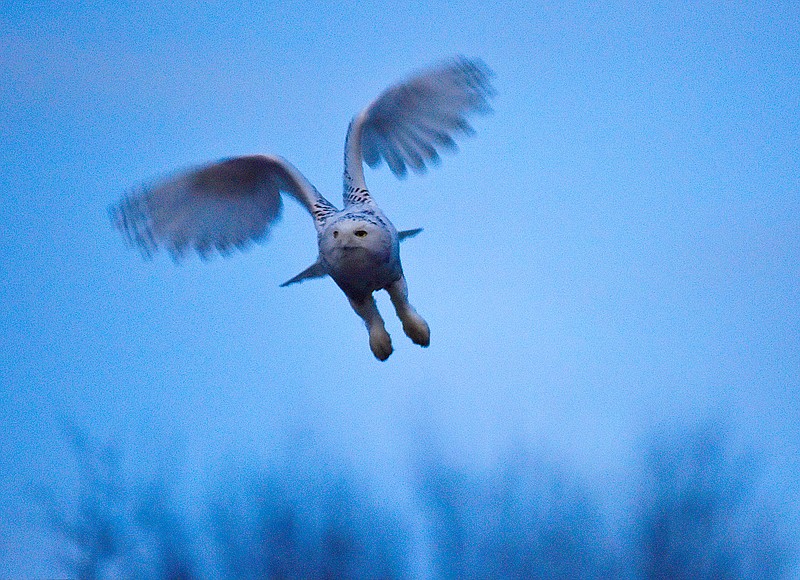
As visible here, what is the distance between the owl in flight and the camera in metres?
12.1

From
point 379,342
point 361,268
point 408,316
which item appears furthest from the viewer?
point 408,316

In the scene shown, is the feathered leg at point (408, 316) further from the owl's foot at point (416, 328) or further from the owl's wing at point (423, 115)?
the owl's wing at point (423, 115)

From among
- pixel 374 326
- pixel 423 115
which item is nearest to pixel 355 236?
pixel 374 326

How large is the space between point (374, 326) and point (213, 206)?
68.6 inches

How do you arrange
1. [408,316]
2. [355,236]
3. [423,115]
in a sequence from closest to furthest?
[355,236] < [408,316] < [423,115]

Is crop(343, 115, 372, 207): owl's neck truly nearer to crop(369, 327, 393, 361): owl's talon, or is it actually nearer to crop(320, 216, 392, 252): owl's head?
crop(320, 216, 392, 252): owl's head

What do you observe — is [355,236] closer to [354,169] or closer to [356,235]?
[356,235]

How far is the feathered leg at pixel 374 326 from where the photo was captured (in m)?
12.0

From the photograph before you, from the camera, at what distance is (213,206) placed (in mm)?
12914

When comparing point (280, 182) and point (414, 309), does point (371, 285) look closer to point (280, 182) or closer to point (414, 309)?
point (414, 309)

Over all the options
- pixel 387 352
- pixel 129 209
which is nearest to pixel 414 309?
pixel 387 352

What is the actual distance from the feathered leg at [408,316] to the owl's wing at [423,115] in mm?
1256

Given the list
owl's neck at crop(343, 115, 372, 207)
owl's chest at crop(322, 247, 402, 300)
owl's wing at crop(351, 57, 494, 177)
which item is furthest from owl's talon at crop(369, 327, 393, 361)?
owl's wing at crop(351, 57, 494, 177)

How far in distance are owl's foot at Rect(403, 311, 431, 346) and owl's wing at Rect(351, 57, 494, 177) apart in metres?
1.38
